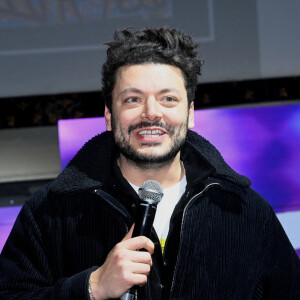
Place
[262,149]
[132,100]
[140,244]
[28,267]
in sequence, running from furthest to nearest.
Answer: [262,149] < [132,100] < [28,267] < [140,244]

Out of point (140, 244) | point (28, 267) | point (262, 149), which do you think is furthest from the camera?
point (262, 149)

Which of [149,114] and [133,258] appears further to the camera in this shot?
[149,114]

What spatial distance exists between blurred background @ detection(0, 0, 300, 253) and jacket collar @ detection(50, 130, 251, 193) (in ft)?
5.22

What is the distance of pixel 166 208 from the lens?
5.07 ft

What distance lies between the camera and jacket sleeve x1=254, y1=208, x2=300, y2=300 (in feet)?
5.02

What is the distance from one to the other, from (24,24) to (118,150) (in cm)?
193

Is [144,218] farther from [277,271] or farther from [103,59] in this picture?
[103,59]

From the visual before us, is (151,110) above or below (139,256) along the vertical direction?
above

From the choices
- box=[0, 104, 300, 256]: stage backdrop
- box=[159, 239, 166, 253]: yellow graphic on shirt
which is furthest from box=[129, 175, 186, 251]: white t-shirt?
box=[0, 104, 300, 256]: stage backdrop

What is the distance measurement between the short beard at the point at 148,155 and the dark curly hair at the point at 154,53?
172 millimetres

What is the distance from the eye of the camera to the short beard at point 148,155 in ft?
4.90

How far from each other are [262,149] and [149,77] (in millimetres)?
1924

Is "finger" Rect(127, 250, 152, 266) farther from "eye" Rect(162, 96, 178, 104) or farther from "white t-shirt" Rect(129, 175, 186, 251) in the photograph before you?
"eye" Rect(162, 96, 178, 104)

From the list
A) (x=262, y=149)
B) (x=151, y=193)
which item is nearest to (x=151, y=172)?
(x=151, y=193)
